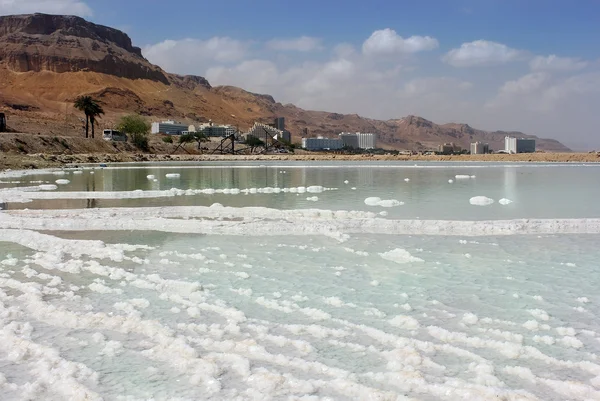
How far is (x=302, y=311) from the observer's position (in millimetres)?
6609

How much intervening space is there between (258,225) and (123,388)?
30.4ft

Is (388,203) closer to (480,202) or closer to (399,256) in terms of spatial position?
(480,202)

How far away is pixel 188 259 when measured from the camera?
9.82m

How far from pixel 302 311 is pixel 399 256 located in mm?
3903

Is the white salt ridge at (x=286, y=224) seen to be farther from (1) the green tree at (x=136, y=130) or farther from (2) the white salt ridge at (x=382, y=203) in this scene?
(1) the green tree at (x=136, y=130)

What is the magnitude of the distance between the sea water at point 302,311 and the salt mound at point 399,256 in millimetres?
102

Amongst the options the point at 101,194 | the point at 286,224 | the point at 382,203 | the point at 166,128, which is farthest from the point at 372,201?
the point at 166,128

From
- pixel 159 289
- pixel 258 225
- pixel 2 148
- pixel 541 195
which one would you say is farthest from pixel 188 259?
pixel 2 148

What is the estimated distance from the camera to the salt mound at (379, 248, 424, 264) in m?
9.66

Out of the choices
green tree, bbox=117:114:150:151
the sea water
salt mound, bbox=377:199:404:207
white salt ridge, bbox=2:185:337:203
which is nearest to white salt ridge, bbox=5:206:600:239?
the sea water

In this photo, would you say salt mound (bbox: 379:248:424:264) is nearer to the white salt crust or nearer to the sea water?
the sea water

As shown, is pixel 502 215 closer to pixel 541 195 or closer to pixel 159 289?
pixel 541 195

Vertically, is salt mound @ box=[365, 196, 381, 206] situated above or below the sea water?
above

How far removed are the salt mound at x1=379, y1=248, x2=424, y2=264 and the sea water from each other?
102mm
